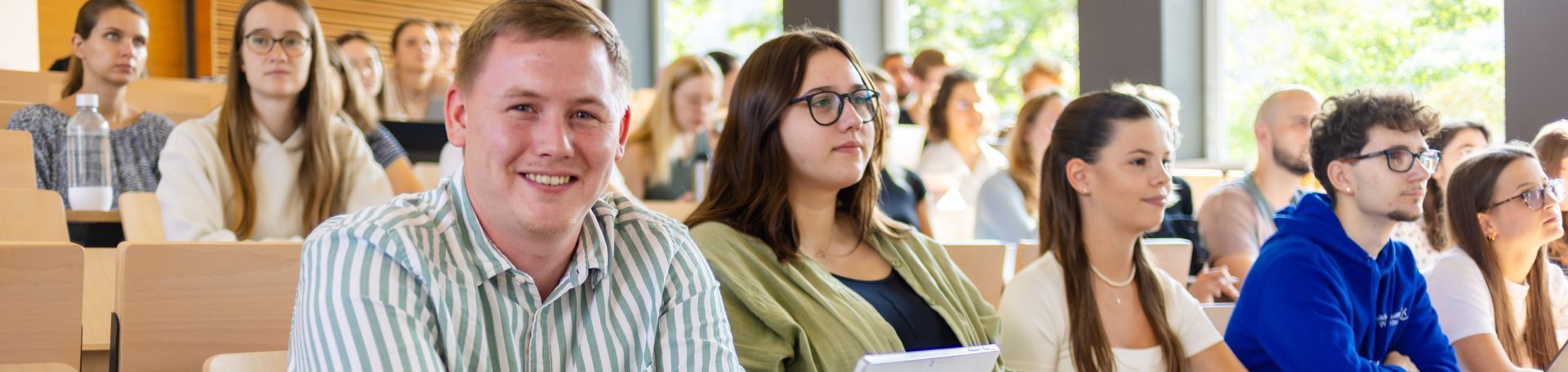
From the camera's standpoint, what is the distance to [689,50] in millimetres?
9070

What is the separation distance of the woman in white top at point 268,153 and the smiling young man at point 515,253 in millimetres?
1535

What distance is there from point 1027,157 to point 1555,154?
1.41 metres

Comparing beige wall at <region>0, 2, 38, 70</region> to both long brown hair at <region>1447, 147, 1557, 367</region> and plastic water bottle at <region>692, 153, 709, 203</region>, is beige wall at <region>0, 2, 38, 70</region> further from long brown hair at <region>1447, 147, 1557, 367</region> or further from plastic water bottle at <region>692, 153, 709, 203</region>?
long brown hair at <region>1447, 147, 1557, 367</region>

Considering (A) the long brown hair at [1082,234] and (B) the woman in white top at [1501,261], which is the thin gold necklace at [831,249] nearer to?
(A) the long brown hair at [1082,234]

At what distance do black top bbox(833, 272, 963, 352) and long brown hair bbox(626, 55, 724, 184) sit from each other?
2.35 meters

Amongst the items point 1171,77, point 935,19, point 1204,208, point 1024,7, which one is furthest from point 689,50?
point 1204,208

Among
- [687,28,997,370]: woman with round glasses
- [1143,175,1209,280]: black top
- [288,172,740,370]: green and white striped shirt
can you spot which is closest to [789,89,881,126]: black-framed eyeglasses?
[687,28,997,370]: woman with round glasses

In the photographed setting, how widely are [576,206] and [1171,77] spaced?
203 inches

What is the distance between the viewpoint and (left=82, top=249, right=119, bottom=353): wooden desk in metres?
2.17

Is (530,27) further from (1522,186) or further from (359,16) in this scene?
(359,16)

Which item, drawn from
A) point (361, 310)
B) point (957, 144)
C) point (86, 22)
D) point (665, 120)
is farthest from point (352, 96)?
point (361, 310)

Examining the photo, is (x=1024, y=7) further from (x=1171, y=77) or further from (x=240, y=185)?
(x=240, y=185)

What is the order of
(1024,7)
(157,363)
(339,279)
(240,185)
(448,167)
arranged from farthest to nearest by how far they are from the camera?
(1024,7)
(448,167)
(240,185)
(157,363)
(339,279)

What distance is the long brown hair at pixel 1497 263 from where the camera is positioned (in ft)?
8.80
